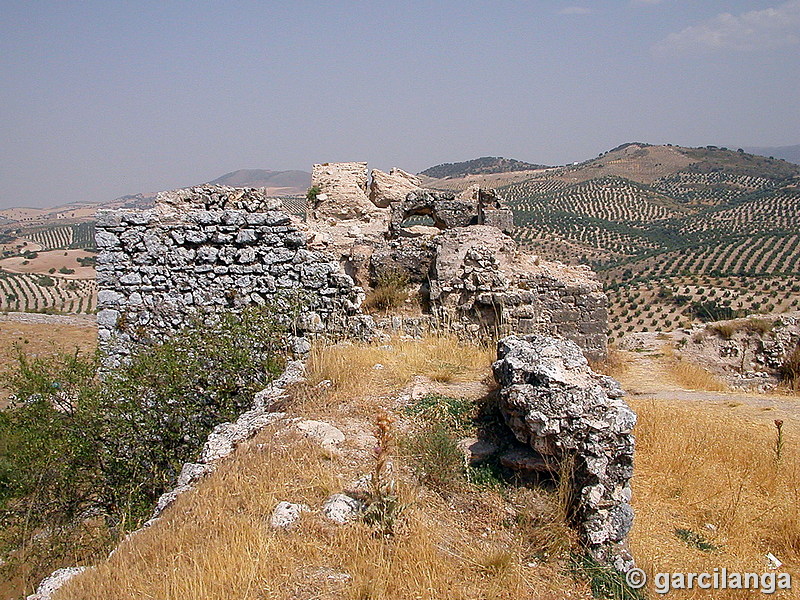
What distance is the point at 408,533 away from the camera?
298 cm

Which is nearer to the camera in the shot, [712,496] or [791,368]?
[712,496]

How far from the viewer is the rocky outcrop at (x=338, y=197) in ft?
37.8

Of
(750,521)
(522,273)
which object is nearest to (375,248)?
(522,273)

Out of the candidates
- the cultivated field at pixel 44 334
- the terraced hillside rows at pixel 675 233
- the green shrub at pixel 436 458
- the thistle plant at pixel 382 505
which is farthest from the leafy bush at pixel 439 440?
the cultivated field at pixel 44 334

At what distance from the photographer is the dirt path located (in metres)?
7.46

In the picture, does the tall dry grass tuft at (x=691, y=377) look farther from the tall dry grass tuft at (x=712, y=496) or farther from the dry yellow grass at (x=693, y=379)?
the tall dry grass tuft at (x=712, y=496)

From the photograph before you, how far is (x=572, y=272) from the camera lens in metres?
9.45

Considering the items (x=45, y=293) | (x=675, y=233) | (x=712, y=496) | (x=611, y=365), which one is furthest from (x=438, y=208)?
(x=45, y=293)

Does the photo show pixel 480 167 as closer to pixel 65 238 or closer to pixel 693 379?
pixel 65 238

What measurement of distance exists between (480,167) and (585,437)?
143m

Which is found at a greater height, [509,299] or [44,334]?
[509,299]

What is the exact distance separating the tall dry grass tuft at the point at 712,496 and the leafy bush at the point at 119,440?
13.0 ft

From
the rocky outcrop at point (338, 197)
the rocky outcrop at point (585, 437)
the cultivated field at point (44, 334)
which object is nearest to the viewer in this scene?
the rocky outcrop at point (585, 437)

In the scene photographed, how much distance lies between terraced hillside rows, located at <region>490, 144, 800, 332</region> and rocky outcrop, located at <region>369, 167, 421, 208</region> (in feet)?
40.9
